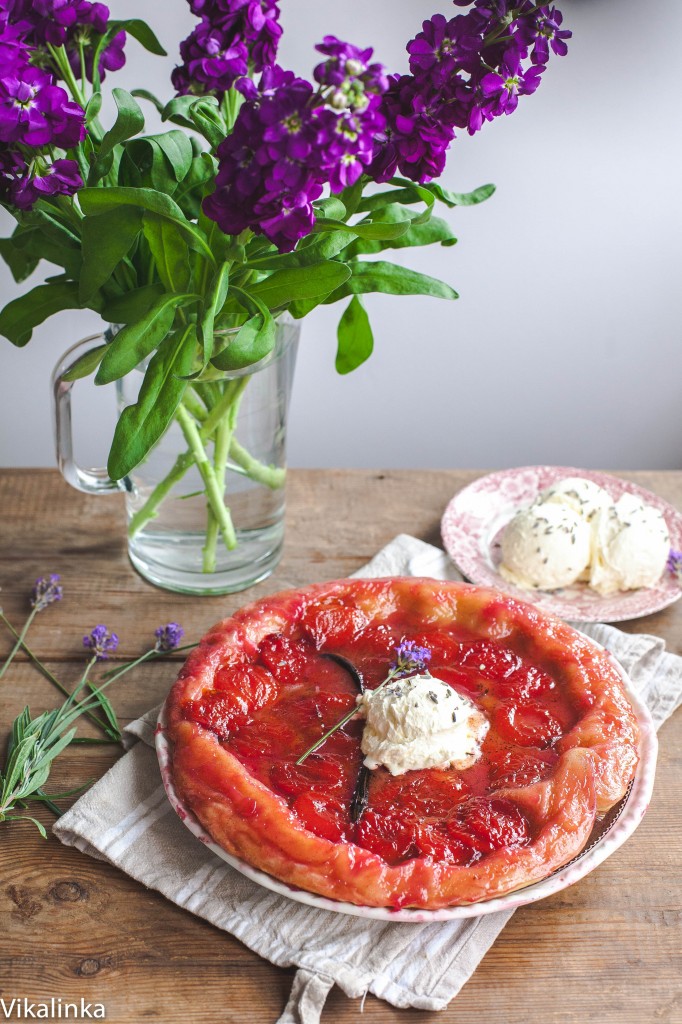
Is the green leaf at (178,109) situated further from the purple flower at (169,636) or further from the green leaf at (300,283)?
the purple flower at (169,636)

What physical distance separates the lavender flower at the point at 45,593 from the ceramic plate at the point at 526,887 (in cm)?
41

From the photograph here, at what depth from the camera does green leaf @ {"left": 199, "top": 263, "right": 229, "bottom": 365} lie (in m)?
1.12

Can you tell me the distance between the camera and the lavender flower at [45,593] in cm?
147

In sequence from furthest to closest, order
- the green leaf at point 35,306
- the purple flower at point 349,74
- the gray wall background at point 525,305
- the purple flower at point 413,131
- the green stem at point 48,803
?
the gray wall background at point 525,305 → the green leaf at point 35,306 → the green stem at point 48,803 → the purple flower at point 413,131 → the purple flower at point 349,74

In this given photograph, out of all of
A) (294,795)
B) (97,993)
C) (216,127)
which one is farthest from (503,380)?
(97,993)

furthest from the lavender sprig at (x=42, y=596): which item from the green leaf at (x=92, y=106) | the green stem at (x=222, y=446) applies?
the green leaf at (x=92, y=106)

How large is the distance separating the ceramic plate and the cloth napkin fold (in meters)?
0.03

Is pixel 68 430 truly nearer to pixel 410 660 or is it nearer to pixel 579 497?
pixel 410 660

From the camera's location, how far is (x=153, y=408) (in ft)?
3.83

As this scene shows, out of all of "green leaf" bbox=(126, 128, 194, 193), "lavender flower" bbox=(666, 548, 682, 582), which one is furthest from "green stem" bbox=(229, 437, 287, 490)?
"lavender flower" bbox=(666, 548, 682, 582)

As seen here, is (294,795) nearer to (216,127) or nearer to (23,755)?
(23,755)

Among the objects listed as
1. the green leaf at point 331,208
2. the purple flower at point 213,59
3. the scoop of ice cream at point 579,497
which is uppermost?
the purple flower at point 213,59

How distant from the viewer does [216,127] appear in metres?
1.15

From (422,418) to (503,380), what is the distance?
0.20 m
